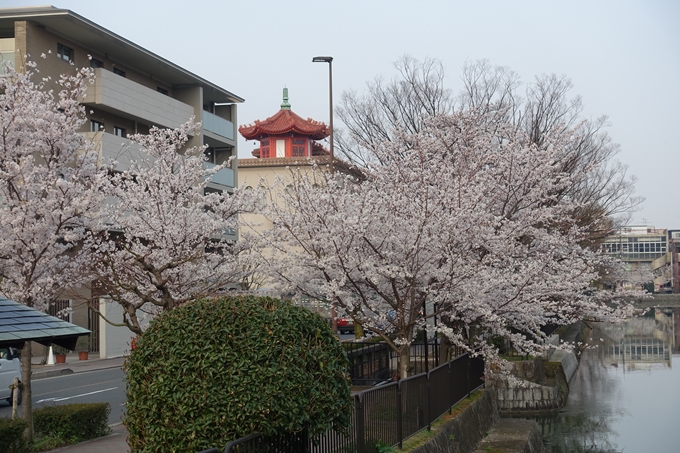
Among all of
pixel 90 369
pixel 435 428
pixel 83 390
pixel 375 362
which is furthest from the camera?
pixel 90 369

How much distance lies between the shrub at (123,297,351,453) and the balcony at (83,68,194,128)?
24.7 m

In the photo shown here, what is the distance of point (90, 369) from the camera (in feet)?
83.3

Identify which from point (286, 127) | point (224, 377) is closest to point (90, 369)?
point (224, 377)

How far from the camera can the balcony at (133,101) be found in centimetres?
2972

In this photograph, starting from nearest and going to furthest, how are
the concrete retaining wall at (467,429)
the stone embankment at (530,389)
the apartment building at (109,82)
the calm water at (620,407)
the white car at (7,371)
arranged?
the concrete retaining wall at (467,429), the white car at (7,371), the calm water at (620,407), the stone embankment at (530,389), the apartment building at (109,82)

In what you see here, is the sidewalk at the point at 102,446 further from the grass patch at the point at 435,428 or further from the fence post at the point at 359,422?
the grass patch at the point at 435,428

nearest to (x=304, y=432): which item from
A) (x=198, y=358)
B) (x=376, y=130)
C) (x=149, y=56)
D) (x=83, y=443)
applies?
(x=198, y=358)

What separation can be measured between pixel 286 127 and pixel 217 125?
22565 millimetres

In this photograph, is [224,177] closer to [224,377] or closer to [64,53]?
[64,53]

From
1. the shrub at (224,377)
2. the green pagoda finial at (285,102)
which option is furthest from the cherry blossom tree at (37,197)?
the green pagoda finial at (285,102)

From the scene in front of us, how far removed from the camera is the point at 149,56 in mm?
33281

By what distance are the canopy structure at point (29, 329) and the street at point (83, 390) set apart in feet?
19.4

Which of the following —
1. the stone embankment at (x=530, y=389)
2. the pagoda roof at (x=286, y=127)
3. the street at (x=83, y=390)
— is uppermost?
the pagoda roof at (x=286, y=127)

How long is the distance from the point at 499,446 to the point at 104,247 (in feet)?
29.6
